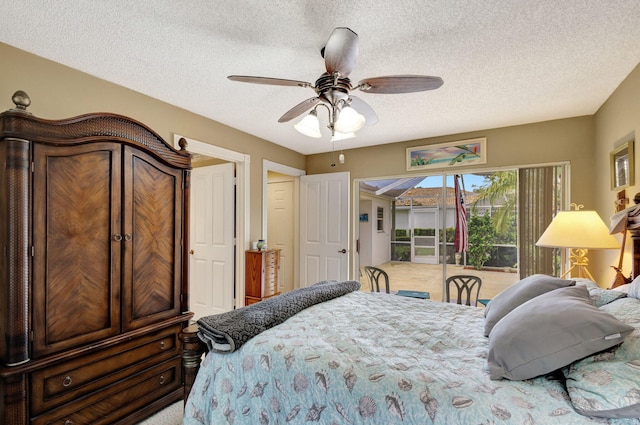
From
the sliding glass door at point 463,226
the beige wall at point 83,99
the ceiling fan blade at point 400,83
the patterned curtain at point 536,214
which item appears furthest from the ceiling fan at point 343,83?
the patterned curtain at point 536,214

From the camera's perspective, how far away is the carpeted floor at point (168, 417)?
6.63 ft

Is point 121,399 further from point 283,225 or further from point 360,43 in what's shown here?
point 283,225

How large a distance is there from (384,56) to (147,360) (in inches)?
106

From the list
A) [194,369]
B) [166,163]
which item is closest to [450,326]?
[194,369]

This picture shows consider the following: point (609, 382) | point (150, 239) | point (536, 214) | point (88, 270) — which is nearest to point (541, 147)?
point (536, 214)

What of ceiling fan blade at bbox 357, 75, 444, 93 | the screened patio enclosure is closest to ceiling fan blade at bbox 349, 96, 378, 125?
ceiling fan blade at bbox 357, 75, 444, 93

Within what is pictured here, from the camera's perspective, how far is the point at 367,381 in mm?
1113

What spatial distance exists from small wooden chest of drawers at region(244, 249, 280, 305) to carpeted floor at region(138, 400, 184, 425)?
150cm

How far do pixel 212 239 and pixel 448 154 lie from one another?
10.9 ft

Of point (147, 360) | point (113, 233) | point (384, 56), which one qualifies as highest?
point (384, 56)

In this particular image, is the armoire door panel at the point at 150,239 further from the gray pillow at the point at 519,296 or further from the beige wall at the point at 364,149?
the gray pillow at the point at 519,296

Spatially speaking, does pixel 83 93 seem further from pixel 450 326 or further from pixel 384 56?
pixel 450 326

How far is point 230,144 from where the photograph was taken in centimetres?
358

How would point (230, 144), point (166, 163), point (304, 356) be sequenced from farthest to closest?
point (230, 144), point (166, 163), point (304, 356)
